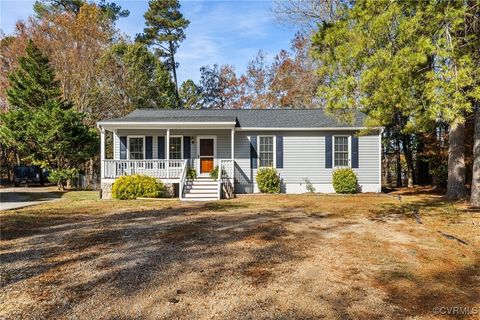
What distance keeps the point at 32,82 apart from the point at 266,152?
1392 centimetres

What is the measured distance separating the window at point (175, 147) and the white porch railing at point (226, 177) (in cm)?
235

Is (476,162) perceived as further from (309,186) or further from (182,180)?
(182,180)

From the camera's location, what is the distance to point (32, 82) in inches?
711

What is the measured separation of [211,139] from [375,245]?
1046 cm

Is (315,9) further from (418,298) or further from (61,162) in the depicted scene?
(418,298)

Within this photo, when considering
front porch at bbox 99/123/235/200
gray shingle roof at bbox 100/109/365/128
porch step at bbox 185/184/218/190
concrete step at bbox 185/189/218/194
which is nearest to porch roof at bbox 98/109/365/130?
gray shingle roof at bbox 100/109/365/128

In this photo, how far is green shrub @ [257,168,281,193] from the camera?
14.2 metres

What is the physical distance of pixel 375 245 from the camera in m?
5.44

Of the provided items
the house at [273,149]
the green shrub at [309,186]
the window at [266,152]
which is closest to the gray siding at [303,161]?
the house at [273,149]

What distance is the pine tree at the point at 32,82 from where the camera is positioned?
18.0 metres

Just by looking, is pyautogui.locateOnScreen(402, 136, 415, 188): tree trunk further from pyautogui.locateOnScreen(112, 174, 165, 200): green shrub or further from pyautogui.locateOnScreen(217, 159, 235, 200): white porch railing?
pyautogui.locateOnScreen(112, 174, 165, 200): green shrub

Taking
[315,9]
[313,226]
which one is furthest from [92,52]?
[313,226]

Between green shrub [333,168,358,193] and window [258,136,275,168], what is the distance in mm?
2932

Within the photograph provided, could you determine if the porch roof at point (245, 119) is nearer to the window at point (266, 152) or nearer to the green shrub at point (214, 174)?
the window at point (266, 152)
